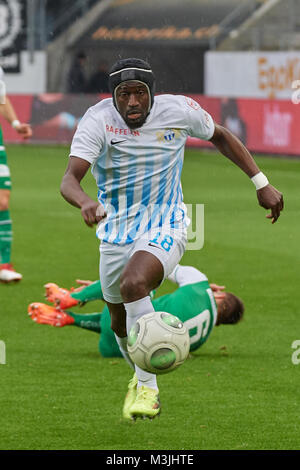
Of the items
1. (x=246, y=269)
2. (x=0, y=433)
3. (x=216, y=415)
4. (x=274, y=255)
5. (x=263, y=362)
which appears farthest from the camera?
(x=274, y=255)

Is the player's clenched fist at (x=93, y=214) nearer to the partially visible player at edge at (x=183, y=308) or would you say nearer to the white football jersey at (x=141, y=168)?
the white football jersey at (x=141, y=168)

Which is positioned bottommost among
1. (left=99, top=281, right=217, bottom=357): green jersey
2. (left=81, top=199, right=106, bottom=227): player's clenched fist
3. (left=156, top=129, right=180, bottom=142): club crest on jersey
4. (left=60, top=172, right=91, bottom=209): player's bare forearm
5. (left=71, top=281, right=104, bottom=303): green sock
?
(left=71, top=281, right=104, bottom=303): green sock

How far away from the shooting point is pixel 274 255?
501 inches

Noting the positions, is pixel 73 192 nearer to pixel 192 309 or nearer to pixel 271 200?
pixel 271 200

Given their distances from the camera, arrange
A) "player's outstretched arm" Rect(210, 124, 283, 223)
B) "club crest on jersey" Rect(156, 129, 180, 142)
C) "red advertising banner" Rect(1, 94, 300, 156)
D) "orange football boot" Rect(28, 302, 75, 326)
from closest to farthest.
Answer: "club crest on jersey" Rect(156, 129, 180, 142) < "player's outstretched arm" Rect(210, 124, 283, 223) < "orange football boot" Rect(28, 302, 75, 326) < "red advertising banner" Rect(1, 94, 300, 156)

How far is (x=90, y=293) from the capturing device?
301 inches

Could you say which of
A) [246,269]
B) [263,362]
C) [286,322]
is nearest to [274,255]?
[246,269]

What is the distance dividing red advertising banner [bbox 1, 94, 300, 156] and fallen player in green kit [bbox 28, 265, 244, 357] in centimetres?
1656

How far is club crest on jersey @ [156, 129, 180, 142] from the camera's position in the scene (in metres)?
6.18

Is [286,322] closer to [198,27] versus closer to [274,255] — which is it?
[274,255]

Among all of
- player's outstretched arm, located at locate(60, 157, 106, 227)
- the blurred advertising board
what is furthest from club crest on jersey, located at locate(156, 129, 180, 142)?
the blurred advertising board

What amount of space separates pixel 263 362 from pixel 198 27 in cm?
2983

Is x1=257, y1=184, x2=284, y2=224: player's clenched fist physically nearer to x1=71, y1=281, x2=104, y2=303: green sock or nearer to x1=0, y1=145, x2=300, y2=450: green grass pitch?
x1=0, y1=145, x2=300, y2=450: green grass pitch

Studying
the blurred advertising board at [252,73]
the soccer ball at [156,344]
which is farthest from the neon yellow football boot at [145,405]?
the blurred advertising board at [252,73]
